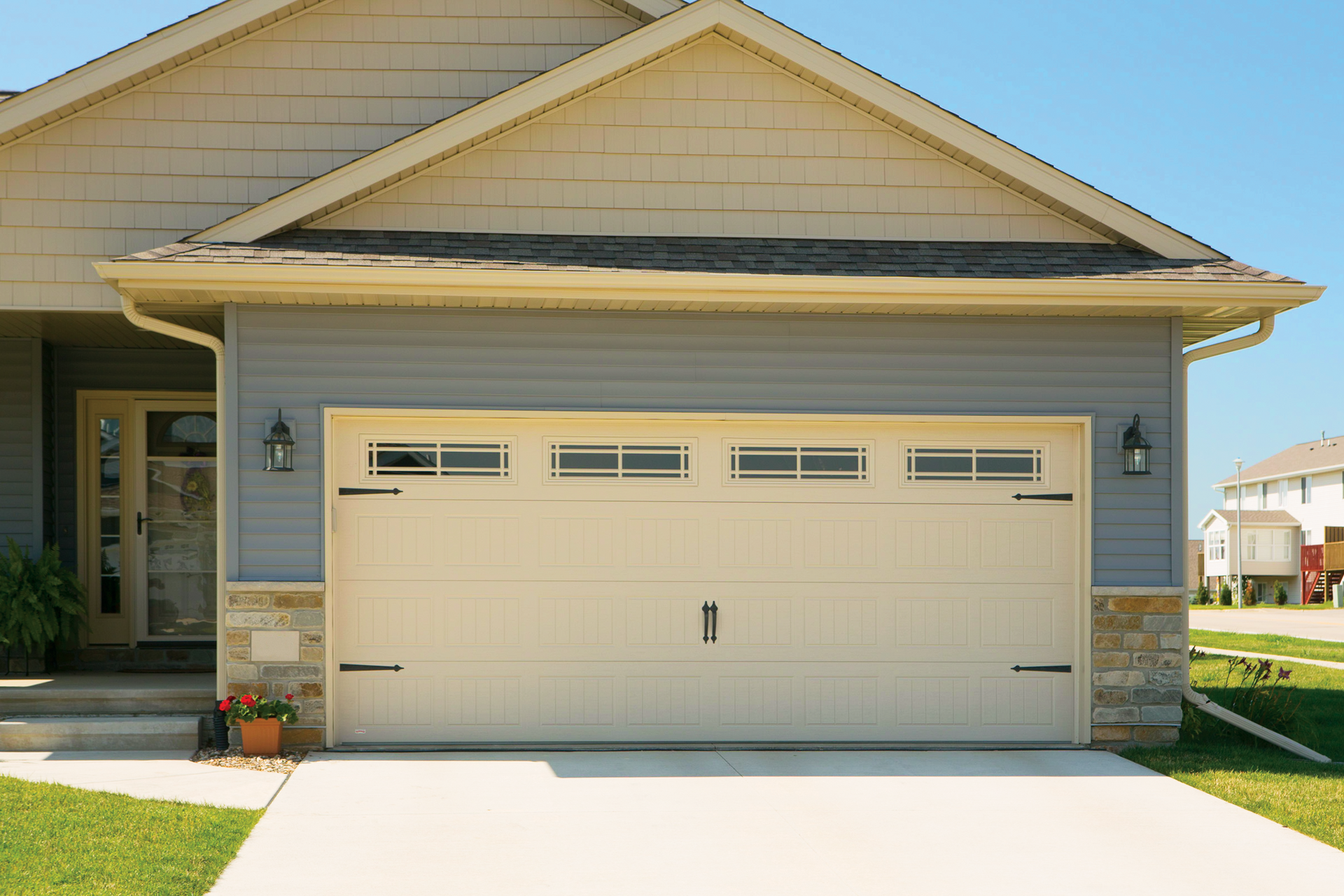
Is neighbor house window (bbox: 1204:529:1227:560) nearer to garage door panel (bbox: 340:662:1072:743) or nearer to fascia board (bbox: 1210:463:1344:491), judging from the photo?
fascia board (bbox: 1210:463:1344:491)

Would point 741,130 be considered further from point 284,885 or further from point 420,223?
point 284,885

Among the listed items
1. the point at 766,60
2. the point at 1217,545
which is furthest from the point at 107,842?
the point at 1217,545

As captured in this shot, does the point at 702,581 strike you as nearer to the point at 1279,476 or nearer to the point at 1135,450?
the point at 1135,450

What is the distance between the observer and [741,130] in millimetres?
7348

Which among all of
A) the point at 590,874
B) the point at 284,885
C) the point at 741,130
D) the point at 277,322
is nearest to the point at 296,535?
the point at 277,322

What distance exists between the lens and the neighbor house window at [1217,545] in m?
42.2

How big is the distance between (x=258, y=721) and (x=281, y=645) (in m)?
0.46

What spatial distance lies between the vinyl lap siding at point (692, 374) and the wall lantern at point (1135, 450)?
0.08 metres

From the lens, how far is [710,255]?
22.7 ft

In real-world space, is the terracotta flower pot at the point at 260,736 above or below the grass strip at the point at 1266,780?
above

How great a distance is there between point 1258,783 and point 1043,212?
148 inches

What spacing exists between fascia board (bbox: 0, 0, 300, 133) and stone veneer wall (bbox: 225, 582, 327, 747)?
352 cm

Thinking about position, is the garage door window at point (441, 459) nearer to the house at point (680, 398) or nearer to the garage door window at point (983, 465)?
the house at point (680, 398)

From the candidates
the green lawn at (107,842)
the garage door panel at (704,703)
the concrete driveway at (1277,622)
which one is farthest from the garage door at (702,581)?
the concrete driveway at (1277,622)
